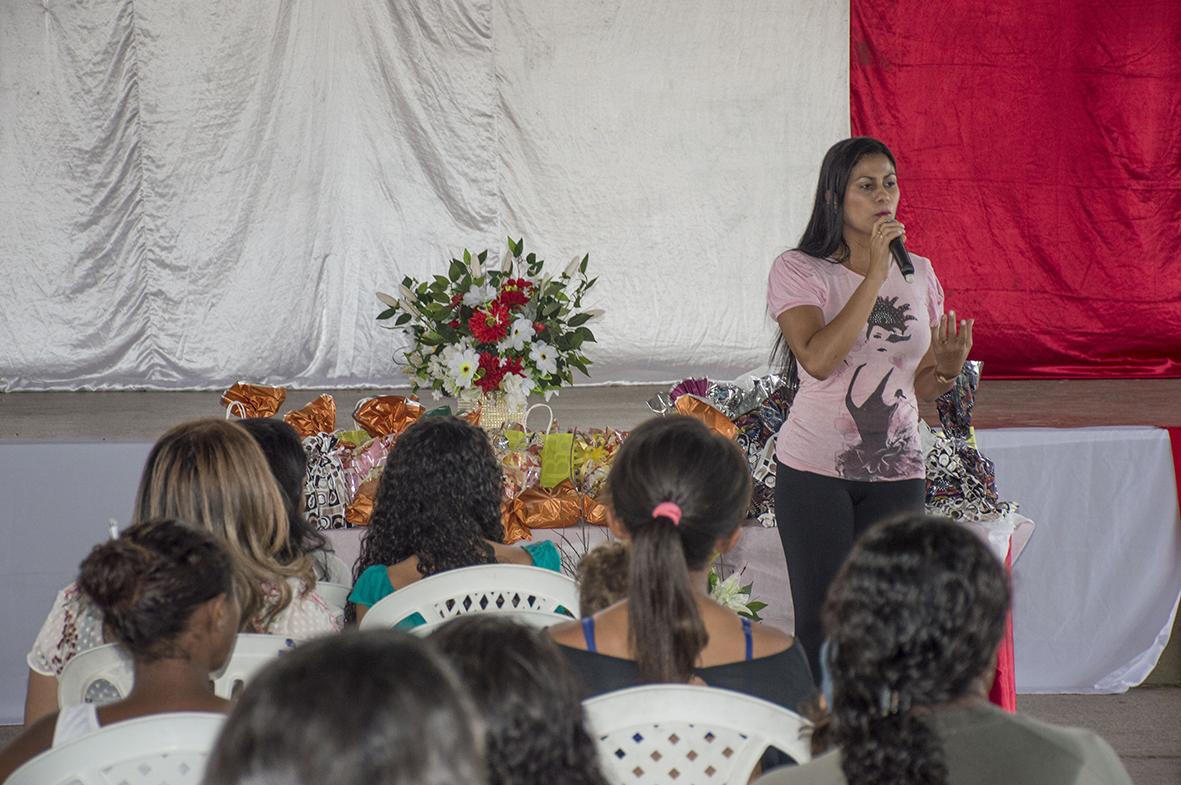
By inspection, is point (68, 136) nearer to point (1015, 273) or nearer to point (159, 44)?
point (159, 44)

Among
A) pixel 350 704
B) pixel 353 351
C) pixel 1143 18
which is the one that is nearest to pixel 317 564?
pixel 350 704

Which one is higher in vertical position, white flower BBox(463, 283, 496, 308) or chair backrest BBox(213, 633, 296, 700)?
white flower BBox(463, 283, 496, 308)

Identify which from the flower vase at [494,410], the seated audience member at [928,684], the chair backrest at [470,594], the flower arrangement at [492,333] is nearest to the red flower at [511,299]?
the flower arrangement at [492,333]

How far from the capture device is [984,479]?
320 centimetres

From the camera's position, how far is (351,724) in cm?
77

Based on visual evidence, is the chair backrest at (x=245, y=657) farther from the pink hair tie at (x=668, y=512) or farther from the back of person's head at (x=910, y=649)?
the back of person's head at (x=910, y=649)

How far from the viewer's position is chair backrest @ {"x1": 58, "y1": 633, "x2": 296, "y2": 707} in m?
1.77

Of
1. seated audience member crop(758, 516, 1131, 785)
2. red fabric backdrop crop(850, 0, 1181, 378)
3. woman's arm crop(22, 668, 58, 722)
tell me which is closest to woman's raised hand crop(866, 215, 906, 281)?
seated audience member crop(758, 516, 1131, 785)

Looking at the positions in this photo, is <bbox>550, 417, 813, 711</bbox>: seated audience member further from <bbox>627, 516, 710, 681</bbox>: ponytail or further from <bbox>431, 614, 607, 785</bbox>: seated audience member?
<bbox>431, 614, 607, 785</bbox>: seated audience member

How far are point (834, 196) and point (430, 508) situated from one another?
3.38ft

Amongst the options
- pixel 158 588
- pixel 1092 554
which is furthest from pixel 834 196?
pixel 1092 554

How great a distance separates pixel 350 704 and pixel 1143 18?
24.1 ft

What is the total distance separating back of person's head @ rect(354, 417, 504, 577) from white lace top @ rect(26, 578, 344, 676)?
10.0 inches

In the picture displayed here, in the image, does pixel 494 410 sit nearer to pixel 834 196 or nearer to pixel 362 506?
pixel 362 506
